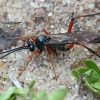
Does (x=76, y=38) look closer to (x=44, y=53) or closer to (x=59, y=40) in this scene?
(x=59, y=40)

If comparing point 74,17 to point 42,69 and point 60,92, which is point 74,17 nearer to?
point 42,69

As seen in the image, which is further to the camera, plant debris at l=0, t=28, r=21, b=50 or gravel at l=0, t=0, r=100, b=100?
plant debris at l=0, t=28, r=21, b=50

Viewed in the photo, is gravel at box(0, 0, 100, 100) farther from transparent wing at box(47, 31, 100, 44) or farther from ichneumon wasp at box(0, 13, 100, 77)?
transparent wing at box(47, 31, 100, 44)

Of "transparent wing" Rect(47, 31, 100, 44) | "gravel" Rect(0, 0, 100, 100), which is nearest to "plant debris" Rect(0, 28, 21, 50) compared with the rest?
"gravel" Rect(0, 0, 100, 100)

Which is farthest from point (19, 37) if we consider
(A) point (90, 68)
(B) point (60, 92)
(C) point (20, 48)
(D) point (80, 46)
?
(B) point (60, 92)

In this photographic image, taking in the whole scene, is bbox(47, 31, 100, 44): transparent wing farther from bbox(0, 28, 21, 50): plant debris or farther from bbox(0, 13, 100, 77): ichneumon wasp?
bbox(0, 28, 21, 50): plant debris

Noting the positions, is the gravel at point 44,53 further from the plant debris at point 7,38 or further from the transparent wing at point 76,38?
the transparent wing at point 76,38

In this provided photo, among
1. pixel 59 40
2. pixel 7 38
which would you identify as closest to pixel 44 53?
pixel 59 40

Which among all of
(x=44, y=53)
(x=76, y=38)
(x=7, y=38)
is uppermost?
(x=76, y=38)

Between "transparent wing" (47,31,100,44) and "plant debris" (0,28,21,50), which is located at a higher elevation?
"transparent wing" (47,31,100,44)
